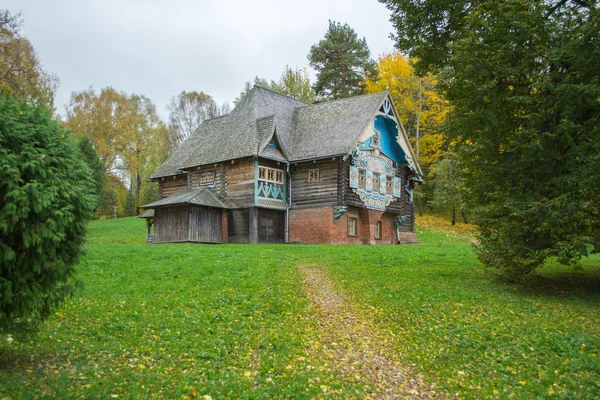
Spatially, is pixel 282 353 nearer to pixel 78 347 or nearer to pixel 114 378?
pixel 114 378

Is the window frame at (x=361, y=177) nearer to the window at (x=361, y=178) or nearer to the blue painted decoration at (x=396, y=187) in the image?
the window at (x=361, y=178)

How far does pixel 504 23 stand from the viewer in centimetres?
1410

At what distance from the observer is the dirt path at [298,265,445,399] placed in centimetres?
792

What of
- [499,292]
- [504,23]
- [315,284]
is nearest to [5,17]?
[315,284]

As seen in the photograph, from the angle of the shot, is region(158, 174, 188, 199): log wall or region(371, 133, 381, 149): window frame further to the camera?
region(158, 174, 188, 199): log wall

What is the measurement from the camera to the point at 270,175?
31.6m

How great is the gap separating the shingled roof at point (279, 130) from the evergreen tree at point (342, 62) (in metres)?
16.5

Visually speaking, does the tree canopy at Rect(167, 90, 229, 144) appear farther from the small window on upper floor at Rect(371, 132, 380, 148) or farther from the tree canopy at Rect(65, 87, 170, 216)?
the small window on upper floor at Rect(371, 132, 380, 148)

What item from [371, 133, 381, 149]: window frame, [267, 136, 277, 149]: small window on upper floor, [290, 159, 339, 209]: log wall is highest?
[371, 133, 381, 149]: window frame

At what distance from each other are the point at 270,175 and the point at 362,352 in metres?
22.9

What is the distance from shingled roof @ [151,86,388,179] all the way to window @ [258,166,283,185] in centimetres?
95

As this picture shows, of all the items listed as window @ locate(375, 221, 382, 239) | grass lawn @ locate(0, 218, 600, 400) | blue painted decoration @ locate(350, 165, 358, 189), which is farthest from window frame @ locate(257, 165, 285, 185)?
grass lawn @ locate(0, 218, 600, 400)

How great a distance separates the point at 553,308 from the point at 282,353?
7.74 meters

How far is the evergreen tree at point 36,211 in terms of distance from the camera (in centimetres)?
636
